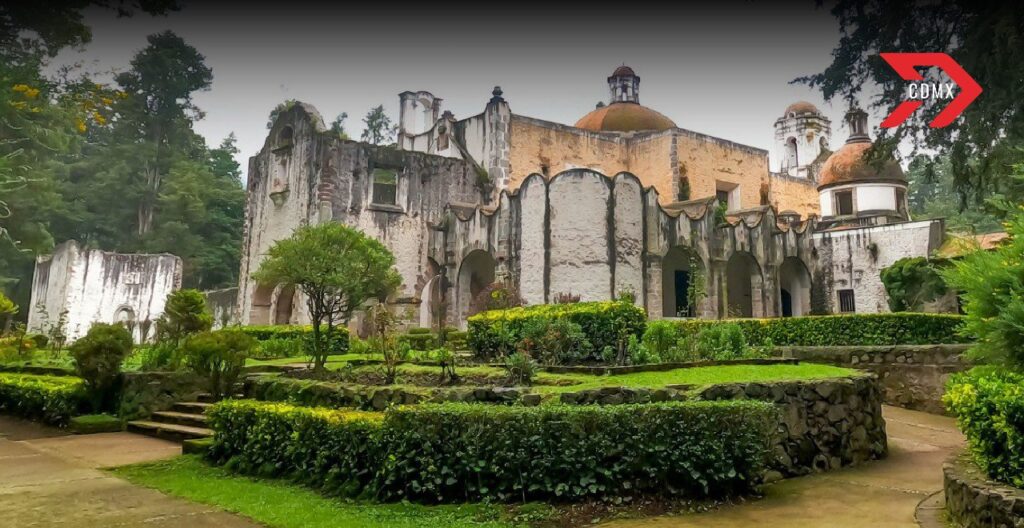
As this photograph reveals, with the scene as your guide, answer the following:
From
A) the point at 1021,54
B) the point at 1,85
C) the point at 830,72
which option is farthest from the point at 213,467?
the point at 1,85

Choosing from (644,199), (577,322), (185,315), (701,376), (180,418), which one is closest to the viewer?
(701,376)

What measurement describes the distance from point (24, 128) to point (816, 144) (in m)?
40.2

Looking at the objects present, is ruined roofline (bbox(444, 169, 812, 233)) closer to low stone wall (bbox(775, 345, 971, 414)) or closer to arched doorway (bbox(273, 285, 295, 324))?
arched doorway (bbox(273, 285, 295, 324))

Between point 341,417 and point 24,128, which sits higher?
point 24,128

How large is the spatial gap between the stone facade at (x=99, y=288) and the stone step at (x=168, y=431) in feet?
54.0

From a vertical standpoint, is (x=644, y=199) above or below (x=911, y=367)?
above

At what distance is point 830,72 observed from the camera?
1589 cm

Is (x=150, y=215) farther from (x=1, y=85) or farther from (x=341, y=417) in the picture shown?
(x=341, y=417)

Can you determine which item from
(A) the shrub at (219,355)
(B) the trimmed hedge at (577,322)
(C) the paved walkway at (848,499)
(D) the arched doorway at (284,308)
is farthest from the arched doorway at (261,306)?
(C) the paved walkway at (848,499)

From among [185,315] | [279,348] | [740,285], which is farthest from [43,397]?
[740,285]

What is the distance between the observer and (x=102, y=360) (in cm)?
1015

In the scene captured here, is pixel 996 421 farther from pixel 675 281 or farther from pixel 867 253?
pixel 867 253

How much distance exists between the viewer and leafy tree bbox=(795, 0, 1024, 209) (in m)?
12.0

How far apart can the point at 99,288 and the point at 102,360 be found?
1833 centimetres
